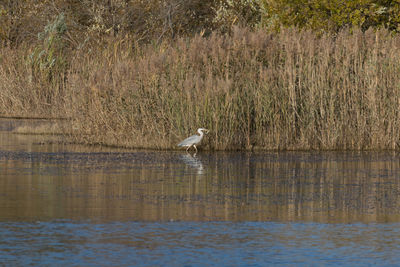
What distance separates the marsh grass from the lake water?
1.25m

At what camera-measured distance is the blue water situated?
8523mm

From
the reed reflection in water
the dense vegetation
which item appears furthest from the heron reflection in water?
the dense vegetation

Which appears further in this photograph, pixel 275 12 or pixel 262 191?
pixel 275 12

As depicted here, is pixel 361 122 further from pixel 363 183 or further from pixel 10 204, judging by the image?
pixel 10 204

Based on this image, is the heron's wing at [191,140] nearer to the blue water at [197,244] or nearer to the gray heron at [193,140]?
the gray heron at [193,140]

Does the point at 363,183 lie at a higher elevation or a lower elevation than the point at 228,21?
lower

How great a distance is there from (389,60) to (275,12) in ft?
30.9

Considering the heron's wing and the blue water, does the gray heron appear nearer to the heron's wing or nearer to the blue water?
the heron's wing

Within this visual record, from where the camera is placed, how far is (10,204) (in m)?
11.9

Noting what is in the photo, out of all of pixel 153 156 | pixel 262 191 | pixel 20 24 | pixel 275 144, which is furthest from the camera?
pixel 20 24

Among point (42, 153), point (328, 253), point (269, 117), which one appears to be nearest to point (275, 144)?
point (269, 117)

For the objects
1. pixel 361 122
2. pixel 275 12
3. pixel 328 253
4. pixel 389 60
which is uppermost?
pixel 275 12

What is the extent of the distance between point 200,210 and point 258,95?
866 cm

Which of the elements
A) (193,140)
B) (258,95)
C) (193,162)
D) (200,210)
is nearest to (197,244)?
(200,210)
